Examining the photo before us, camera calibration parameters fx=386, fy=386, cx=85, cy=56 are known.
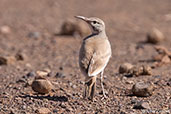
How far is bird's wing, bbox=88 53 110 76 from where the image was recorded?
5320 millimetres

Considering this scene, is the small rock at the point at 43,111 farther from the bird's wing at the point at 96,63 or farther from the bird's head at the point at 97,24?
the bird's head at the point at 97,24

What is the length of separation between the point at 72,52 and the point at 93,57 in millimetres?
4973

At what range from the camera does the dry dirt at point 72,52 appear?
18.7ft

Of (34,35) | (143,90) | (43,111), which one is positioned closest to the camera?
(43,111)

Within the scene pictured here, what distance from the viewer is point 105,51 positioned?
5801 millimetres

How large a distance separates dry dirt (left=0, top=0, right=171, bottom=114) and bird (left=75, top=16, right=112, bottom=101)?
33 centimetres

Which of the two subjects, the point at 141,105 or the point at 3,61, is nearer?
the point at 141,105

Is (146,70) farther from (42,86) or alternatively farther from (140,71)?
(42,86)

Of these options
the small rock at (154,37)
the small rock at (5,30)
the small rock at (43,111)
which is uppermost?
the small rock at (154,37)

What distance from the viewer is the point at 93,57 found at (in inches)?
217

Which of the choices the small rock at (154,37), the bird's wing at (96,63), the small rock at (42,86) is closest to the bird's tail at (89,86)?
the bird's wing at (96,63)

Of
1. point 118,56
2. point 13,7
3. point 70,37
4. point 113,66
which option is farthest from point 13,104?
point 13,7

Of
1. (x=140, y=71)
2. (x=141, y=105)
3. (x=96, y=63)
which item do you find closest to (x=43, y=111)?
(x=96, y=63)

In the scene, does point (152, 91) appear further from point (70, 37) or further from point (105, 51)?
point (70, 37)
